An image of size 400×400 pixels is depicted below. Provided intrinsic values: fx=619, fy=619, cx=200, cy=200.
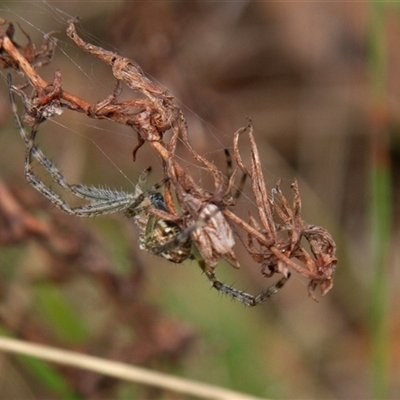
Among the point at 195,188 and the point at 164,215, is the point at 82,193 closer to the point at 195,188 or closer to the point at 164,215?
the point at 164,215

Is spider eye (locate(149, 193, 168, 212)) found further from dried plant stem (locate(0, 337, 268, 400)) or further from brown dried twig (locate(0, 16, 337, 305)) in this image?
dried plant stem (locate(0, 337, 268, 400))

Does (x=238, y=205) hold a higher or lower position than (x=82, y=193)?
higher

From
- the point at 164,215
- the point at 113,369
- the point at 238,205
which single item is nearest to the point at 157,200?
the point at 164,215

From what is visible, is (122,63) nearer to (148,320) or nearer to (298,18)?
(148,320)

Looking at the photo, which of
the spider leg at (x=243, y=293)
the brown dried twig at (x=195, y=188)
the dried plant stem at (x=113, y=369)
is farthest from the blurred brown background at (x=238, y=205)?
the brown dried twig at (x=195, y=188)

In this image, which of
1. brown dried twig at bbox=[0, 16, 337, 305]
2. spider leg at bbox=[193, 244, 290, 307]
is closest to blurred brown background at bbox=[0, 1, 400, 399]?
spider leg at bbox=[193, 244, 290, 307]

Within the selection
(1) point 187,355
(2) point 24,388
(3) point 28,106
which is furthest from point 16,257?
(3) point 28,106

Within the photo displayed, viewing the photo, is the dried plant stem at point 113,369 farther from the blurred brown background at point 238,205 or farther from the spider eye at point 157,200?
the spider eye at point 157,200
